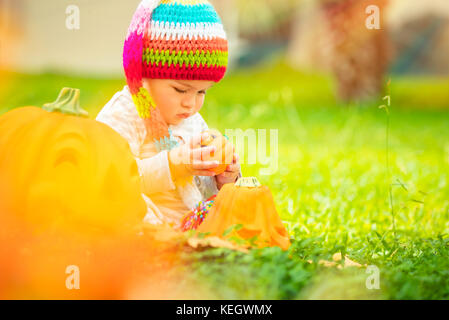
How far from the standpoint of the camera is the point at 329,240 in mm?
2434

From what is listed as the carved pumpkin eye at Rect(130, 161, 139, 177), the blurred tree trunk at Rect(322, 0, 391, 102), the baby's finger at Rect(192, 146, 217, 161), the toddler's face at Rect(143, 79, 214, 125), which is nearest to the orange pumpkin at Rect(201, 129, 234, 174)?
the baby's finger at Rect(192, 146, 217, 161)

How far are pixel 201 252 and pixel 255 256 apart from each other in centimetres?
14

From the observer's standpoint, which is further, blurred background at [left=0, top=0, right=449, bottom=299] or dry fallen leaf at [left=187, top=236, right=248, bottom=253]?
blurred background at [left=0, top=0, right=449, bottom=299]

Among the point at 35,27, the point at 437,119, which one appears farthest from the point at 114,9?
the point at 437,119

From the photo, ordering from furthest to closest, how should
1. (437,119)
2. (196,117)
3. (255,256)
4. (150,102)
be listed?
(437,119), (196,117), (150,102), (255,256)

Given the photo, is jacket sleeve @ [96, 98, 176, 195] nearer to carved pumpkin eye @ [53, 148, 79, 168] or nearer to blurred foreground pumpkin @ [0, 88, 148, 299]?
blurred foreground pumpkin @ [0, 88, 148, 299]

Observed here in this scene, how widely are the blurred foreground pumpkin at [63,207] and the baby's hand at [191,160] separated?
0.85 feet

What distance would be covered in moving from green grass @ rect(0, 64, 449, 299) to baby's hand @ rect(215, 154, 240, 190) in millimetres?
311

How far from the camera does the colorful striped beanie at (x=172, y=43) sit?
6.54ft

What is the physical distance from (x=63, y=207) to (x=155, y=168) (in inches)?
17.3

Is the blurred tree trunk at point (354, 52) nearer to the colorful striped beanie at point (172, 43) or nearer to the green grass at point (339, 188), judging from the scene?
the green grass at point (339, 188)

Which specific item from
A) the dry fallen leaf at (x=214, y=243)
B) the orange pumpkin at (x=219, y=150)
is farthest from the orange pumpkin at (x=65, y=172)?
the orange pumpkin at (x=219, y=150)

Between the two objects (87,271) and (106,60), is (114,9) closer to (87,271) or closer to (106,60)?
(106,60)

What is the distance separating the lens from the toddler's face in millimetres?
2045
